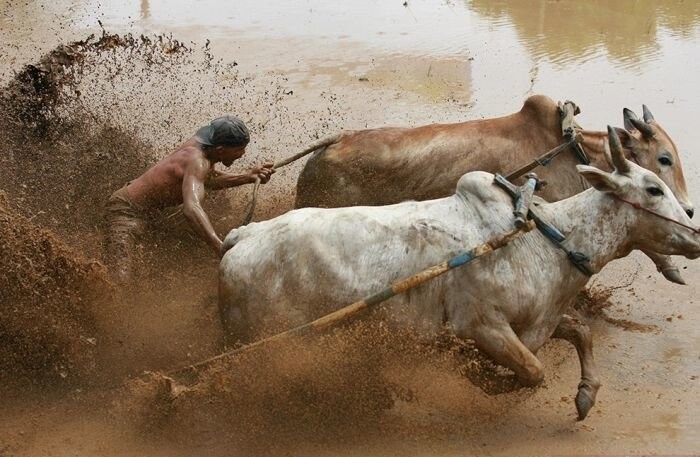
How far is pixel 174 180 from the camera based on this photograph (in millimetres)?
5797

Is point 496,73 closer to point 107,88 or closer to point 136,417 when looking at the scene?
point 107,88

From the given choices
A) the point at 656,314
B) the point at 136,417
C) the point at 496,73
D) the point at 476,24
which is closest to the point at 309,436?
the point at 136,417

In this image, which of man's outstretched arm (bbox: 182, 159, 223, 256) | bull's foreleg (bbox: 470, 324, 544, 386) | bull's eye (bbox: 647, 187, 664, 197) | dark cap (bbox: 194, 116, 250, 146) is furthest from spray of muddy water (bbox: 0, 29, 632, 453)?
bull's eye (bbox: 647, 187, 664, 197)

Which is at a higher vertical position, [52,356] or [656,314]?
[52,356]

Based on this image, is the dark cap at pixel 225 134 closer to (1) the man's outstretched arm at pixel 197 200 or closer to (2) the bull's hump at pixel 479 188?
(1) the man's outstretched arm at pixel 197 200

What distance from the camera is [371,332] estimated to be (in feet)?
15.0

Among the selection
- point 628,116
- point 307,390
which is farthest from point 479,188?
point 628,116

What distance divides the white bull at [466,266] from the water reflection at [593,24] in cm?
773

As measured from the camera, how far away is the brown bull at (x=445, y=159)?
6.17m

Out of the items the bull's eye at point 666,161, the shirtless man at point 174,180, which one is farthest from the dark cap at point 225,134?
the bull's eye at point 666,161

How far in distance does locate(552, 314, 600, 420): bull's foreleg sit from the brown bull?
1.33 meters

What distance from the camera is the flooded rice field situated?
15.4 feet

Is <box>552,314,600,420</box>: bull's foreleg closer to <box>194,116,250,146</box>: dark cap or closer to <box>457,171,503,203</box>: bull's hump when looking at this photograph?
<box>457,171,503,203</box>: bull's hump

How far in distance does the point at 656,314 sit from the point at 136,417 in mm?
3586
